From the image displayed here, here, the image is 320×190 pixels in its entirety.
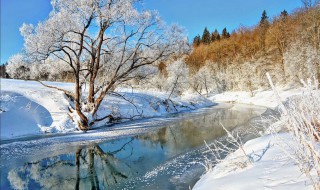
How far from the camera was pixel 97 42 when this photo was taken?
1808cm

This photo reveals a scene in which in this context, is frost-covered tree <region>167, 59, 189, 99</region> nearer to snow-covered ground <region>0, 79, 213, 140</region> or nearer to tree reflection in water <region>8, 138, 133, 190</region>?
snow-covered ground <region>0, 79, 213, 140</region>

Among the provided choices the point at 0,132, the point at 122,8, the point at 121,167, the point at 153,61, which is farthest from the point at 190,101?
the point at 121,167

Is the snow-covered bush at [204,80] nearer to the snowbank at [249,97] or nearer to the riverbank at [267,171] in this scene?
the snowbank at [249,97]

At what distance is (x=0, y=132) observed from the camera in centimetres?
1354

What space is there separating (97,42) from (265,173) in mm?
15859

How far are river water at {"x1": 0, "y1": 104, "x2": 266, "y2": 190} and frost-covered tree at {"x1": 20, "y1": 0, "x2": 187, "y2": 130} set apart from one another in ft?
12.8

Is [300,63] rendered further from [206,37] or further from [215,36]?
[206,37]

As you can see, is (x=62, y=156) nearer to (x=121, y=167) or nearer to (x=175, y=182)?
(x=121, y=167)

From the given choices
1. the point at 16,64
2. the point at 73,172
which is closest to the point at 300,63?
the point at 16,64

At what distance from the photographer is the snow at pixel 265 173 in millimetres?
3357

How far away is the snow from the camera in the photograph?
11.0ft

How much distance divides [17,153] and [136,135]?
5.42m

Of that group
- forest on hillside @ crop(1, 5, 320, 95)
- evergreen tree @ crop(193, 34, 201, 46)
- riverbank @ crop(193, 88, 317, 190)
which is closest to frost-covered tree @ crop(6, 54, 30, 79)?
forest on hillside @ crop(1, 5, 320, 95)

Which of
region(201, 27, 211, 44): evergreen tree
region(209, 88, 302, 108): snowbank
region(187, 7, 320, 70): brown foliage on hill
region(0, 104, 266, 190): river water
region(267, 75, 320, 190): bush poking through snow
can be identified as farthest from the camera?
region(201, 27, 211, 44): evergreen tree
